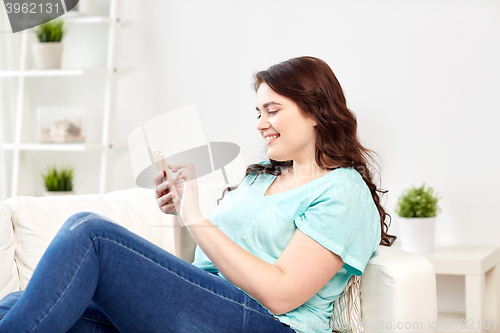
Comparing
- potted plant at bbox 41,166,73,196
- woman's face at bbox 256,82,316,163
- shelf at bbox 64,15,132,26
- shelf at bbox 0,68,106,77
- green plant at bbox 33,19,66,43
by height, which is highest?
shelf at bbox 64,15,132,26

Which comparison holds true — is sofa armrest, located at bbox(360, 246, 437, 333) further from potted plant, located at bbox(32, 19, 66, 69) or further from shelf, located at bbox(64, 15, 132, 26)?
potted plant, located at bbox(32, 19, 66, 69)

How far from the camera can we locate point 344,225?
43.9 inches

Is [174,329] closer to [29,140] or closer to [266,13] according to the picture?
[266,13]

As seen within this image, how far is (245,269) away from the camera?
1.08 m

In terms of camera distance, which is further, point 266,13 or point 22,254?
point 266,13

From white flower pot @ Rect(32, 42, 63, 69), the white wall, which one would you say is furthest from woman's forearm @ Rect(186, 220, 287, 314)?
white flower pot @ Rect(32, 42, 63, 69)

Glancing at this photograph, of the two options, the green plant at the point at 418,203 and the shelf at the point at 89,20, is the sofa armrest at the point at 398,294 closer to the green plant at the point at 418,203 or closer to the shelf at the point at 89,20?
the green plant at the point at 418,203

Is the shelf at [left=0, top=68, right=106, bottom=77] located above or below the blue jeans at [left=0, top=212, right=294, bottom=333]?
above

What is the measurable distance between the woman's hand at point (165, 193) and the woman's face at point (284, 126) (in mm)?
267

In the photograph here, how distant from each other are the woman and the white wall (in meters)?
0.84

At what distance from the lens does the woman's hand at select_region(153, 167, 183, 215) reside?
3.97ft

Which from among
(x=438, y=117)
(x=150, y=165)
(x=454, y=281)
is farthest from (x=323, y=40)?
(x=454, y=281)

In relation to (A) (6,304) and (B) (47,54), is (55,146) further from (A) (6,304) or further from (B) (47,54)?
(A) (6,304)

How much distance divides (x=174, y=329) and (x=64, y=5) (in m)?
1.81
